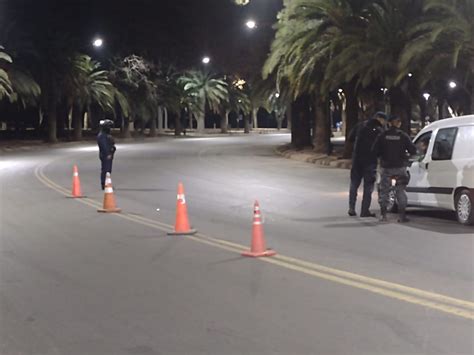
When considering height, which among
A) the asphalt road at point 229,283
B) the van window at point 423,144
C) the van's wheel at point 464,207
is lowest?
the asphalt road at point 229,283

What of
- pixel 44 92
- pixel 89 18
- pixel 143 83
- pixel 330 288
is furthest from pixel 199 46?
pixel 330 288

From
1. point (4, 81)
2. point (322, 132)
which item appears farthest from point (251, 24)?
point (4, 81)

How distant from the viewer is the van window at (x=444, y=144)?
12.4 metres

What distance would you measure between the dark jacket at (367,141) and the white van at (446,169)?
0.97m

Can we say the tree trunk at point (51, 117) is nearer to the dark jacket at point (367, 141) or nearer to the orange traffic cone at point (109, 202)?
the orange traffic cone at point (109, 202)

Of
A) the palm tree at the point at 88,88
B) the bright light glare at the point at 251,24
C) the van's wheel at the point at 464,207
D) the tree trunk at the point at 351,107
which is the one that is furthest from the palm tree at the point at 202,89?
the van's wheel at the point at 464,207

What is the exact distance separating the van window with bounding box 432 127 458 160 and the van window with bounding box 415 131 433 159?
441mm

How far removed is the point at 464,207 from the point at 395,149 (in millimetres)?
1499

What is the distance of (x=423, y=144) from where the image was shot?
13.4 metres

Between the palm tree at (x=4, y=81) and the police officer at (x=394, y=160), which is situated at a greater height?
the palm tree at (x=4, y=81)

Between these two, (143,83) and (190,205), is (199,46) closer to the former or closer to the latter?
(143,83)

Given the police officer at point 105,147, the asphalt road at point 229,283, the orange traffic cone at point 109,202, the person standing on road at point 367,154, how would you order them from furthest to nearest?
the police officer at point 105,147 → the orange traffic cone at point 109,202 → the person standing on road at point 367,154 → the asphalt road at point 229,283

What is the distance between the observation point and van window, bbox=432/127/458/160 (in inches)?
487

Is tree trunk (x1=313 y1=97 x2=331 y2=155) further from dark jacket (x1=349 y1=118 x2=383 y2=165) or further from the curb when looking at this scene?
dark jacket (x1=349 y1=118 x2=383 y2=165)
